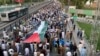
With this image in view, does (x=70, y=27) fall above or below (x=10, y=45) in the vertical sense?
below

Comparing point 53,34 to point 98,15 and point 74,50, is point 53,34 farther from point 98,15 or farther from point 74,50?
point 98,15

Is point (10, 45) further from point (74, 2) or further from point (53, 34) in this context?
point (74, 2)

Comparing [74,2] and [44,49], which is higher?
[44,49]

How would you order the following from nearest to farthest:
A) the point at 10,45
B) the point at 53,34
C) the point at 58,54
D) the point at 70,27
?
1. the point at 10,45
2. the point at 58,54
3. the point at 53,34
4. the point at 70,27

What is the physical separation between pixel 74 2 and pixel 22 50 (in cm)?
6867

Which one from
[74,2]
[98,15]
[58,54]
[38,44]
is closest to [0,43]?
[38,44]

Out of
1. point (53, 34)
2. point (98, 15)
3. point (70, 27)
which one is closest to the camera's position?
point (98, 15)

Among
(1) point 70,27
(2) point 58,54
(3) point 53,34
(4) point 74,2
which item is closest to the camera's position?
(2) point 58,54

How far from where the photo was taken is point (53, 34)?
2406cm

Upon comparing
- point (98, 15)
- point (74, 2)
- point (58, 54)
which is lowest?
point (74, 2)

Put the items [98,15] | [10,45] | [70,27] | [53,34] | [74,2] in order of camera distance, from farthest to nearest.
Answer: [74,2] < [70,27] < [53,34] < [10,45] < [98,15]

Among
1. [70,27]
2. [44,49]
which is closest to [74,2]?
[70,27]

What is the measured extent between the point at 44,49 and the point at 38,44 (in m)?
1.35

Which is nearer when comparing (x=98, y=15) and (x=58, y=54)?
(x=98, y=15)
